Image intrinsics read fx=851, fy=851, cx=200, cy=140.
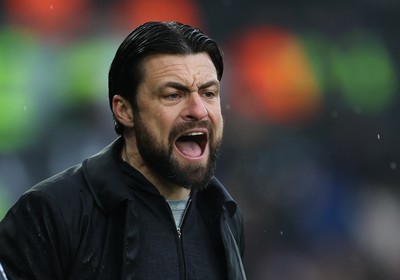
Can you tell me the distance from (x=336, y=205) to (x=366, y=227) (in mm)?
322

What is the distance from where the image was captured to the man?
8.70 feet

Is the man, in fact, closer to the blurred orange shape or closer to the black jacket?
the black jacket

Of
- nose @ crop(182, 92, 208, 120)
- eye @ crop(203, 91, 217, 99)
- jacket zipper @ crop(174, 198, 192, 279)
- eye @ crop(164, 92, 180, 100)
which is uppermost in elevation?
eye @ crop(164, 92, 180, 100)

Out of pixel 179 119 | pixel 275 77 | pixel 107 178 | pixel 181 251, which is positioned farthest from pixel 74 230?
pixel 275 77

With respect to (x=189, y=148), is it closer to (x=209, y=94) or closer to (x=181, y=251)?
(x=209, y=94)

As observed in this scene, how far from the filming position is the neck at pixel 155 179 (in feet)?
9.78

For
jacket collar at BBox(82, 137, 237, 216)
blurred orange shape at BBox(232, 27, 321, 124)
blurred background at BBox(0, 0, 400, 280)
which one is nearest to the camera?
jacket collar at BBox(82, 137, 237, 216)

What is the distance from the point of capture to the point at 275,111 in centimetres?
743

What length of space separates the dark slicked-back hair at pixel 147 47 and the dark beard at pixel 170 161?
132mm

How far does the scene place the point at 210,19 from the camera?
24.3 feet

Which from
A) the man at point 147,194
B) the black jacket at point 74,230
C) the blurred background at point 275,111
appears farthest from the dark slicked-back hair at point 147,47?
the blurred background at point 275,111

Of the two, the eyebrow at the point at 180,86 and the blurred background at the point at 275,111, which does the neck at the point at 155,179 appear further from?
the blurred background at the point at 275,111

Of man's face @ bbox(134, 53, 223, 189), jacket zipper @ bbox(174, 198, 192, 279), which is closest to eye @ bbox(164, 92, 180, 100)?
man's face @ bbox(134, 53, 223, 189)

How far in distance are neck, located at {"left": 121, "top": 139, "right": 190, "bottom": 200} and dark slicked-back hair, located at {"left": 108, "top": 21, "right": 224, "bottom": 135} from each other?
14 centimetres
